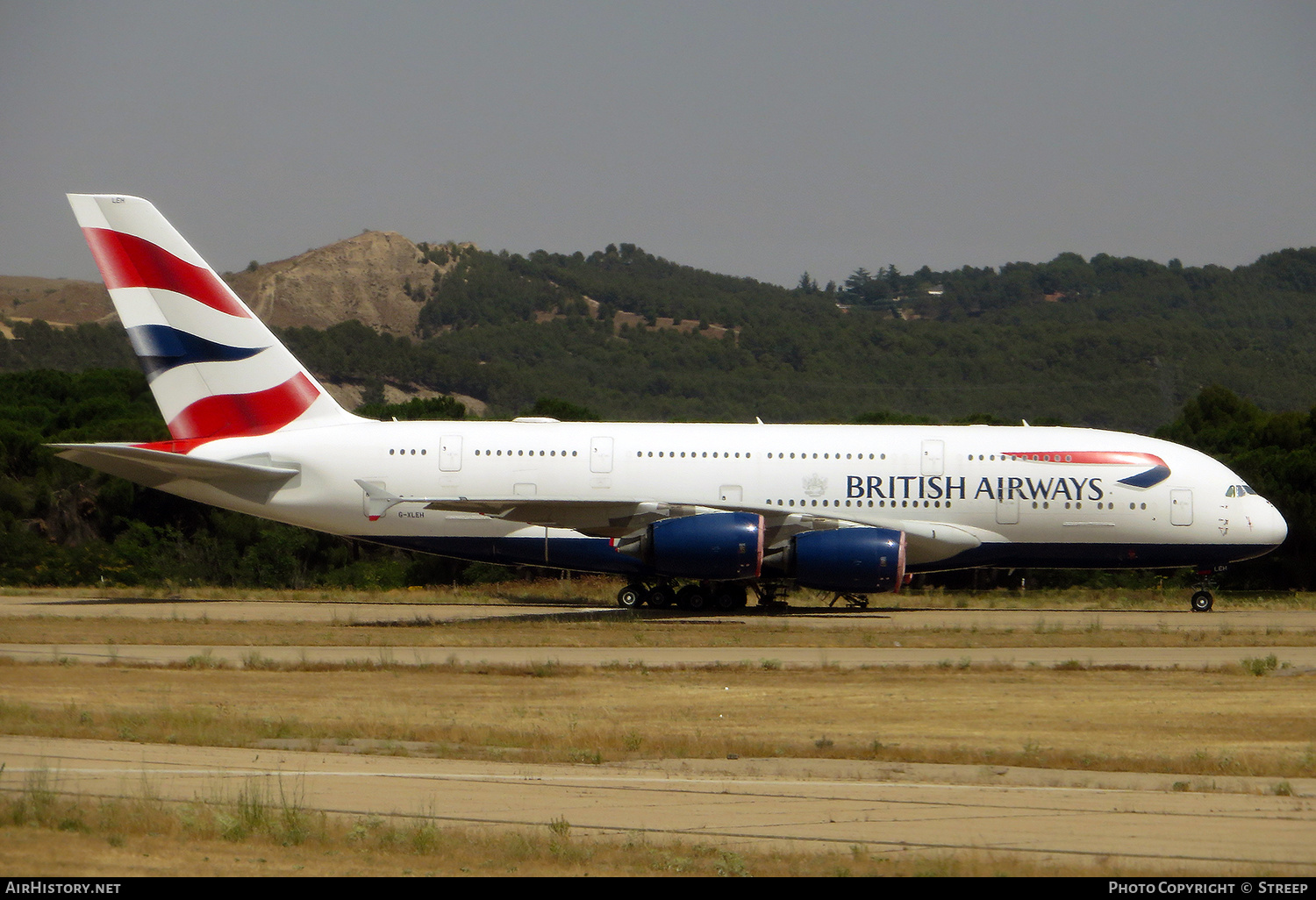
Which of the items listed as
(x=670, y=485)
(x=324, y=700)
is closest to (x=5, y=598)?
(x=670, y=485)

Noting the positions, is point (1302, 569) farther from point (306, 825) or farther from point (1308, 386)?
point (1308, 386)

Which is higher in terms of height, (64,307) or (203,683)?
(64,307)

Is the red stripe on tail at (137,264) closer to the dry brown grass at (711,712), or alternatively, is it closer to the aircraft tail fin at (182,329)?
the aircraft tail fin at (182,329)

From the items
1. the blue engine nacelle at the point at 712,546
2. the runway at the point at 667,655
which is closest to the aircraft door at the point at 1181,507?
the runway at the point at 667,655

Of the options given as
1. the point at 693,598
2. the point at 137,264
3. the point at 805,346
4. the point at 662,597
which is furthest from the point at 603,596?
the point at 805,346

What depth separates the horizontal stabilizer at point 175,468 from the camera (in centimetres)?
2502

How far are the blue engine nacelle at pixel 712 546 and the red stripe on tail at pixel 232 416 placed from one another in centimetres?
887

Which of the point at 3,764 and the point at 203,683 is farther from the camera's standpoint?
the point at 203,683

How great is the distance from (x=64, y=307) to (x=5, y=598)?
374ft

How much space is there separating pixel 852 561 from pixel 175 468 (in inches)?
530

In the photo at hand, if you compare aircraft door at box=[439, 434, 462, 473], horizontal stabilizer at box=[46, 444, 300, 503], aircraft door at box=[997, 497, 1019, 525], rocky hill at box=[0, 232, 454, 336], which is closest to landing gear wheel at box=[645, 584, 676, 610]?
aircraft door at box=[439, 434, 462, 473]

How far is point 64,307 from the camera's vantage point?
13325cm

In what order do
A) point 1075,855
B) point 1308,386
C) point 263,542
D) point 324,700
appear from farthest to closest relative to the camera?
point 1308,386, point 263,542, point 324,700, point 1075,855

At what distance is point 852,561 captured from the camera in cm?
2478
